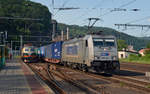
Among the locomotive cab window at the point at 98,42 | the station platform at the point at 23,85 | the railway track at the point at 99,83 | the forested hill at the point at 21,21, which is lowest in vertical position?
the railway track at the point at 99,83

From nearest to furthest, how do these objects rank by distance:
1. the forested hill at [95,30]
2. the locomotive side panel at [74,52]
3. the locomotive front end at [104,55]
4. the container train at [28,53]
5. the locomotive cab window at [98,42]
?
the locomotive front end at [104,55] < the locomotive cab window at [98,42] < the locomotive side panel at [74,52] < the container train at [28,53] < the forested hill at [95,30]

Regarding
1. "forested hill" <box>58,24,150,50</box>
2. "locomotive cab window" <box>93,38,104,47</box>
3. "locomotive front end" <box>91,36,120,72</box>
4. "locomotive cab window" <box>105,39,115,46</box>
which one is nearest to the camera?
"locomotive front end" <box>91,36,120,72</box>

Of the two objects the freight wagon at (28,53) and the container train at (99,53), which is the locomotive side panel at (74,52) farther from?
the freight wagon at (28,53)

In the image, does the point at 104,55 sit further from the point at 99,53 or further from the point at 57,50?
the point at 57,50

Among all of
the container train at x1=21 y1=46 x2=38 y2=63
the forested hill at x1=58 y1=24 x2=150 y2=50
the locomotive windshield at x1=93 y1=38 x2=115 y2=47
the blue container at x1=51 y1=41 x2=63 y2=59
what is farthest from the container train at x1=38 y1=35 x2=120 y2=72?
the container train at x1=21 y1=46 x2=38 y2=63

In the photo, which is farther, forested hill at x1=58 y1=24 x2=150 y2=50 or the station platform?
forested hill at x1=58 y1=24 x2=150 y2=50

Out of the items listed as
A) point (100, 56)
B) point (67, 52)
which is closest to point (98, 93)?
point (100, 56)

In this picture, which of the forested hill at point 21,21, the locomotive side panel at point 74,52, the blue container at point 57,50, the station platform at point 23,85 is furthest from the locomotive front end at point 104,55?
the forested hill at point 21,21

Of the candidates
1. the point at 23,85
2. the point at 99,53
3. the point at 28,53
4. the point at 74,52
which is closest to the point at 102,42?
the point at 99,53

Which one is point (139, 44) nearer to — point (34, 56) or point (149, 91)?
point (34, 56)

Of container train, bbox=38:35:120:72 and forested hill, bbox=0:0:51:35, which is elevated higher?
forested hill, bbox=0:0:51:35

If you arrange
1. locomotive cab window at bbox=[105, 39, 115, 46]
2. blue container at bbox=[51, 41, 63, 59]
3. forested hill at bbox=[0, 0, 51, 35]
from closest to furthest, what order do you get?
locomotive cab window at bbox=[105, 39, 115, 46]
blue container at bbox=[51, 41, 63, 59]
forested hill at bbox=[0, 0, 51, 35]

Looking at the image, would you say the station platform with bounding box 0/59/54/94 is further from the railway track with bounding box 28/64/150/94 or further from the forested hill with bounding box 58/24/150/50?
the forested hill with bounding box 58/24/150/50

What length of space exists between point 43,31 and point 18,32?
12.7 m
